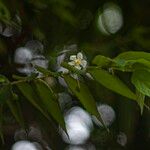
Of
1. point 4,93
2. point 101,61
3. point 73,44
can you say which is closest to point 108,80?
point 101,61

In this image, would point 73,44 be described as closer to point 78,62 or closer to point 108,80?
point 78,62

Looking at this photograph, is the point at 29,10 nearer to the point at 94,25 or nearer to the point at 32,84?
the point at 94,25

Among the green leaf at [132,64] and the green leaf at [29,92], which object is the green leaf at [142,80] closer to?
the green leaf at [132,64]

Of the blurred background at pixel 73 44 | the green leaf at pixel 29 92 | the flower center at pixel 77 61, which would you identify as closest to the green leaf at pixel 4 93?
the green leaf at pixel 29 92

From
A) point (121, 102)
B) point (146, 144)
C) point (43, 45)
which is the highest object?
point (43, 45)

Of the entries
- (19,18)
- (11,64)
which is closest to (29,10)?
(19,18)

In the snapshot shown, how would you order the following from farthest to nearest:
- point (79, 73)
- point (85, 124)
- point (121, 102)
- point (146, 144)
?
point (85, 124) < point (146, 144) < point (121, 102) < point (79, 73)
